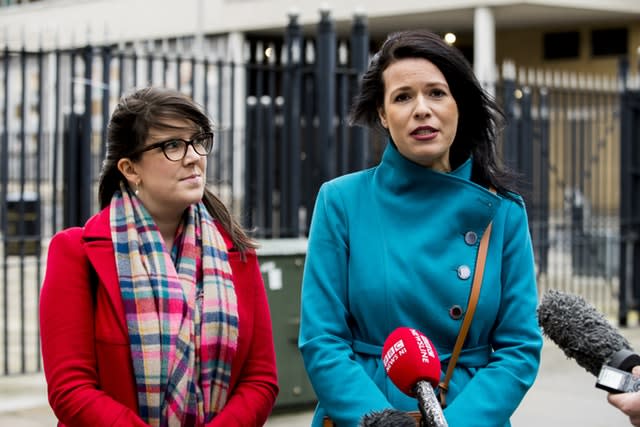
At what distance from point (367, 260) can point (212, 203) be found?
579 mm

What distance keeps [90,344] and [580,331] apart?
127 cm

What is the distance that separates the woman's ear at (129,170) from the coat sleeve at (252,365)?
0.38 m

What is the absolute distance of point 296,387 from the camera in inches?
267

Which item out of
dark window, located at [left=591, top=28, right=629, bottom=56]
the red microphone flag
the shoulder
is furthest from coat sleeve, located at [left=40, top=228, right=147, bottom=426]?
dark window, located at [left=591, top=28, right=629, bottom=56]

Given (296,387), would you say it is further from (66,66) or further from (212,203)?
(66,66)

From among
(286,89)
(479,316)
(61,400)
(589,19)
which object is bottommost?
(61,400)

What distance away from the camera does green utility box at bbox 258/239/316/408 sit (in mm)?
6664

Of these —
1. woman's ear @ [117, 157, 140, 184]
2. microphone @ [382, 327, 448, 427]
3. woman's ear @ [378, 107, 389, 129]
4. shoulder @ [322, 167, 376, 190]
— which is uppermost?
woman's ear @ [378, 107, 389, 129]

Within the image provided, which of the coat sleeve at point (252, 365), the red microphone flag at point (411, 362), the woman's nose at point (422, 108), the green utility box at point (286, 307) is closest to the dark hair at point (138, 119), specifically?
the coat sleeve at point (252, 365)

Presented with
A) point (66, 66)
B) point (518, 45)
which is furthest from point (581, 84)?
point (518, 45)

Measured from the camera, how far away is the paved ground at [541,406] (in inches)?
269

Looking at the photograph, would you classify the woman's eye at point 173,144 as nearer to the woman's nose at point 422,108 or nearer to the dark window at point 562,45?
the woman's nose at point 422,108

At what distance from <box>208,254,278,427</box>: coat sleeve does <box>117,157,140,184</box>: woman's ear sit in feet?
1.25

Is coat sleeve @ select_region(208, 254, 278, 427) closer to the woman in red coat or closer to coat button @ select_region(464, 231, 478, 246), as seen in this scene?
the woman in red coat
